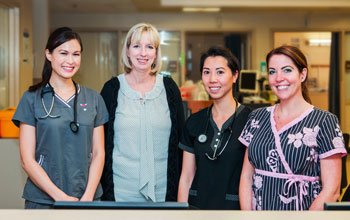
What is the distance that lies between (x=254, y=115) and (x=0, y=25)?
417cm

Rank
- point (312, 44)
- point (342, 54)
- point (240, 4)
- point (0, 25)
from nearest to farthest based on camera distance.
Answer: point (0, 25)
point (240, 4)
point (342, 54)
point (312, 44)

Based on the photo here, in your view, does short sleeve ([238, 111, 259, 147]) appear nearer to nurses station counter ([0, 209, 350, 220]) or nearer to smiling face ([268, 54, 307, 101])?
smiling face ([268, 54, 307, 101])

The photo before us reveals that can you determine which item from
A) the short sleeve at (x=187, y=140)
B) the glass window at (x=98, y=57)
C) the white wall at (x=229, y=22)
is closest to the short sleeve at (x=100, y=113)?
the short sleeve at (x=187, y=140)

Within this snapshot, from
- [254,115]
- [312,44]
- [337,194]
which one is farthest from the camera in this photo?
[312,44]

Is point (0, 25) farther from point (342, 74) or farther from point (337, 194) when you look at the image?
point (342, 74)

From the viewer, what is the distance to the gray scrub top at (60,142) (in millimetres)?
1917

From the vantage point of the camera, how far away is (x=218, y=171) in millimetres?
1897

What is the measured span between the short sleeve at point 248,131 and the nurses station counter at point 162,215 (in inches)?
28.3

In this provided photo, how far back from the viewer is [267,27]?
8.61 metres

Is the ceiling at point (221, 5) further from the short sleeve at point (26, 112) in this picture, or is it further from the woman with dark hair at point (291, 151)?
the woman with dark hair at point (291, 151)

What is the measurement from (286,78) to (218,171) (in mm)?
512

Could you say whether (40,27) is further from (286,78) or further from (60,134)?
(286,78)

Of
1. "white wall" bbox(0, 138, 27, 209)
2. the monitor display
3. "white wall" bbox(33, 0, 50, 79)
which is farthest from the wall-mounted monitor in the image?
the monitor display

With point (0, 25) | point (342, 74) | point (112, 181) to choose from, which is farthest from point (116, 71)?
point (112, 181)
